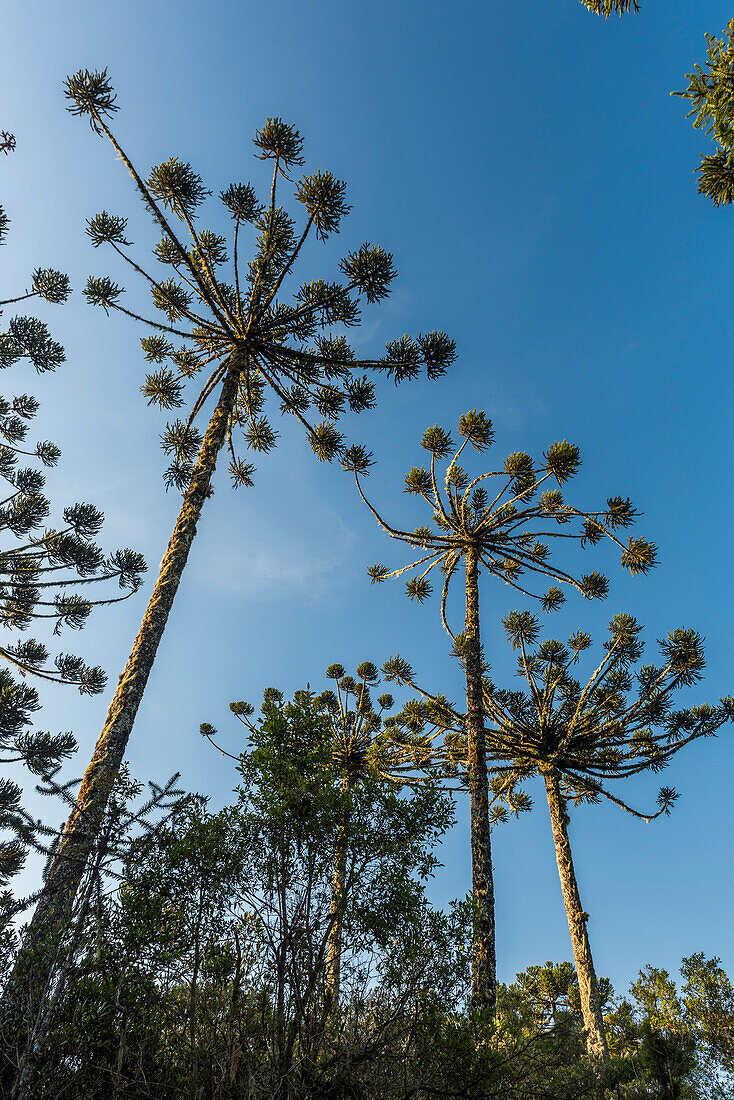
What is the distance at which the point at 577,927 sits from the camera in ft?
44.5

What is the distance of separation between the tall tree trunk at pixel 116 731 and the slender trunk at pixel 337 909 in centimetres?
174

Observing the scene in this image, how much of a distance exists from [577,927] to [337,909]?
1239 centimetres

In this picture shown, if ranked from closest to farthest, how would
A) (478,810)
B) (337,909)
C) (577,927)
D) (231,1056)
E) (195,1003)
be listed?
(231,1056) → (195,1003) → (337,909) → (478,810) → (577,927)

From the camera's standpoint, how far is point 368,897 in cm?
433

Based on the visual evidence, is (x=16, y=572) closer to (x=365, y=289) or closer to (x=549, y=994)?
(x=365, y=289)

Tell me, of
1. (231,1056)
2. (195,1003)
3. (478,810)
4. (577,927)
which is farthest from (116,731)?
(577,927)

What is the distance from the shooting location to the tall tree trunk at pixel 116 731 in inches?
158

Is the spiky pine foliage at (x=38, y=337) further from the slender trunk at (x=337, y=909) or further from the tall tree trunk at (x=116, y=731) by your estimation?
the slender trunk at (x=337, y=909)

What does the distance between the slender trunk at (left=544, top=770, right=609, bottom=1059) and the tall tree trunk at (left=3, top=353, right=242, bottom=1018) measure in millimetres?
11336

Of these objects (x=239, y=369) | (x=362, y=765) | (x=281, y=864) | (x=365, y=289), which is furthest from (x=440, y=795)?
(x=362, y=765)

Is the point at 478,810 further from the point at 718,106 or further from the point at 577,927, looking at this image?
the point at 718,106

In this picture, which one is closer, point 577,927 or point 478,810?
point 478,810

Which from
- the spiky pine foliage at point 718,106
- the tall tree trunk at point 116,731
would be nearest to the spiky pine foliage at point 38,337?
the tall tree trunk at point 116,731

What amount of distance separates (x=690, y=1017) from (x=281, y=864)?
86.2ft
